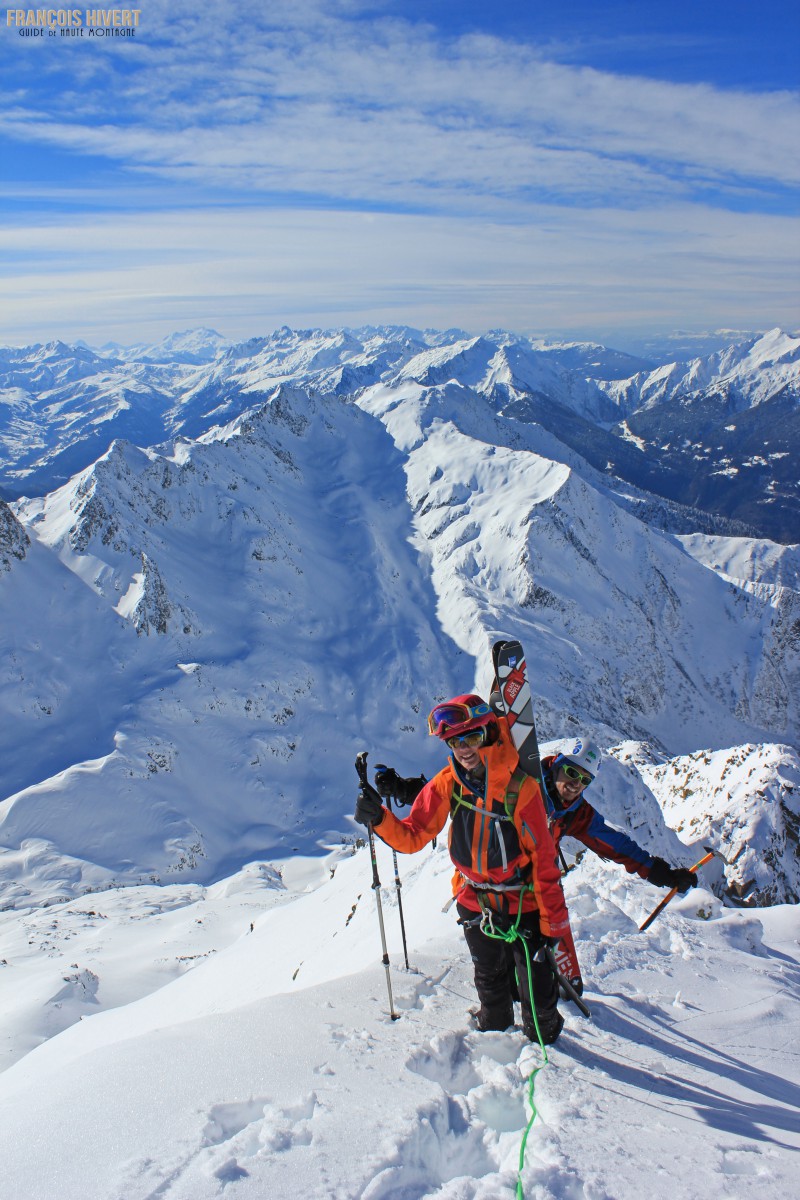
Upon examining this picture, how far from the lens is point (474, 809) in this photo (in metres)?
6.68

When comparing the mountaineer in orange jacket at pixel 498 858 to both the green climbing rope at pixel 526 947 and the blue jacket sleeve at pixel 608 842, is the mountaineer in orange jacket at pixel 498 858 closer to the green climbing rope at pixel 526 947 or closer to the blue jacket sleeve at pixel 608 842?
the green climbing rope at pixel 526 947

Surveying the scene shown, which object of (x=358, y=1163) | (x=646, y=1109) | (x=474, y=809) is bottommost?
(x=646, y=1109)

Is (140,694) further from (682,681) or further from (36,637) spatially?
(682,681)

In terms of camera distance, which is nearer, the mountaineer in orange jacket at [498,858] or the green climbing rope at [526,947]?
the green climbing rope at [526,947]

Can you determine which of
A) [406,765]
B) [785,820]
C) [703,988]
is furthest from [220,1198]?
[406,765]

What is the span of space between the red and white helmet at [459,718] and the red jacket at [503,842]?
30 cm

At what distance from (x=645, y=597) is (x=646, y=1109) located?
11202 centimetres

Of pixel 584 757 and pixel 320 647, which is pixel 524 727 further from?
pixel 320 647

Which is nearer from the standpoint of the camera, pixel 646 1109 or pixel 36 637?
pixel 646 1109

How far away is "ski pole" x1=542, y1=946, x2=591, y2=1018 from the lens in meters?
6.62

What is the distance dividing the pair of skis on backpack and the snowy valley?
1.65 feet

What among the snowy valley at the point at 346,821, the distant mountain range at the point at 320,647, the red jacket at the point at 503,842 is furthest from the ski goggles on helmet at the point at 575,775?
the distant mountain range at the point at 320,647

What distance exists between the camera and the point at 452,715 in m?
6.55

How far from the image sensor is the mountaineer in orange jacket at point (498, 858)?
646 cm
